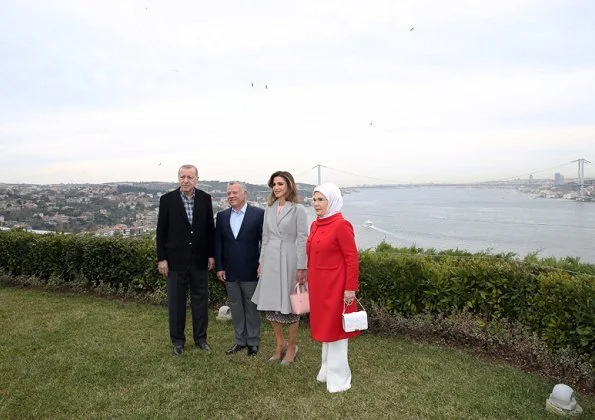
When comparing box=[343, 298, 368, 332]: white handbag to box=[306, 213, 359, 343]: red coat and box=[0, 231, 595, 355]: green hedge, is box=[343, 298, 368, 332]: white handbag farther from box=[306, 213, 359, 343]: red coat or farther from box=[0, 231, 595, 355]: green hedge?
box=[0, 231, 595, 355]: green hedge

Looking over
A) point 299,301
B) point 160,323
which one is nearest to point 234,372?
point 299,301

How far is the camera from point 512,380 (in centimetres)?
379

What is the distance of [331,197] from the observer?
3.56m

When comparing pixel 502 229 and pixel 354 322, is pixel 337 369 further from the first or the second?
pixel 502 229

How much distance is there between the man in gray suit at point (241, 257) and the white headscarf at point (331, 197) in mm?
1013

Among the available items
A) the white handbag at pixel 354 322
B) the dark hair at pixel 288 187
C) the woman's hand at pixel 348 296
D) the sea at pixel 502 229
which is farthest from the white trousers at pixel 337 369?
the sea at pixel 502 229

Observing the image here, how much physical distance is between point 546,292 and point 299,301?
7.84ft

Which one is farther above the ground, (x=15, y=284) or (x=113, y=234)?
(x=113, y=234)

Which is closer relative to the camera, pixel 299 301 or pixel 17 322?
pixel 299 301

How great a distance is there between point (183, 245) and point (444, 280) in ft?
9.50

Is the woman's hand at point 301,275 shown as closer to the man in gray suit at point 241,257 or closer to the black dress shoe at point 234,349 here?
the man in gray suit at point 241,257

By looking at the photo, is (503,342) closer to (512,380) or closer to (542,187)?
(512,380)

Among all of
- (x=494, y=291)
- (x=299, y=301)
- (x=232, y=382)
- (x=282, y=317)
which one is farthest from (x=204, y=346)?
(x=494, y=291)

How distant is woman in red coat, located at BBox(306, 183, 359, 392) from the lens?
3.47 metres
